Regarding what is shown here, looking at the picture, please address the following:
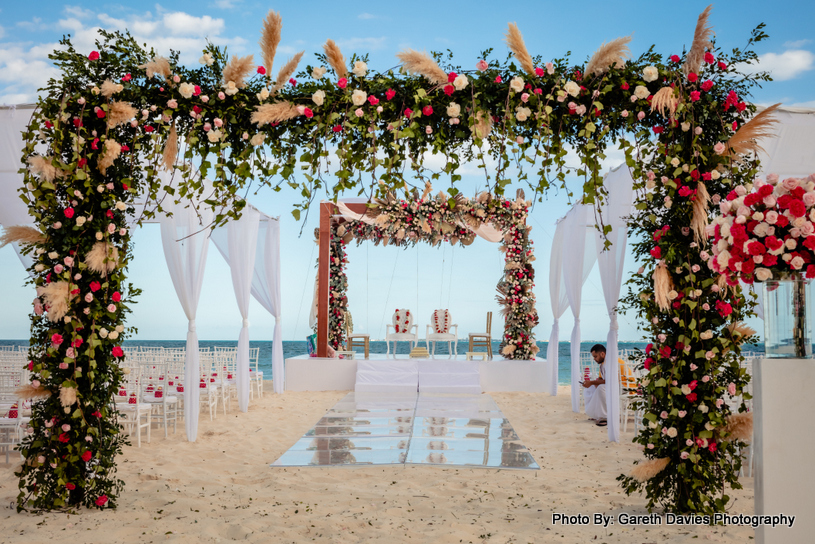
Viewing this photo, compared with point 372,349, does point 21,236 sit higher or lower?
higher

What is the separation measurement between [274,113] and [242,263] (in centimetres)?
479

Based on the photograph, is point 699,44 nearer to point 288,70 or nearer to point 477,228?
point 288,70

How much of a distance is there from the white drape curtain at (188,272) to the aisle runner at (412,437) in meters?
1.27

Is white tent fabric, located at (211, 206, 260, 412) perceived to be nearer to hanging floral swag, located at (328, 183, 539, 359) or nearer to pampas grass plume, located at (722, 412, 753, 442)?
hanging floral swag, located at (328, 183, 539, 359)

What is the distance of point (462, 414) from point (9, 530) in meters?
5.36

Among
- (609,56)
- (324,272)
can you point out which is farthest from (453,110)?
(324,272)

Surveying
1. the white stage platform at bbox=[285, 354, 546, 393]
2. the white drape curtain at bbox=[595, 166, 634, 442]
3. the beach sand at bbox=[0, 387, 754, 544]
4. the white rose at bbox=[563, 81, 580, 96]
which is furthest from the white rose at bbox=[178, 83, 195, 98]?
the white stage platform at bbox=[285, 354, 546, 393]

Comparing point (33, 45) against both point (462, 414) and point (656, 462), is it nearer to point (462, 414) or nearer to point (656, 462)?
point (462, 414)

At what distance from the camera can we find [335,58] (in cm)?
345

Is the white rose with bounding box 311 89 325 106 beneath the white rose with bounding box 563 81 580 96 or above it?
beneath

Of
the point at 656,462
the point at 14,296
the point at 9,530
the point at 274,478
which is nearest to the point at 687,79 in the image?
the point at 656,462

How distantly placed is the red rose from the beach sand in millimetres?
1953

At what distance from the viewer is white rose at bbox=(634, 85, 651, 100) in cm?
340

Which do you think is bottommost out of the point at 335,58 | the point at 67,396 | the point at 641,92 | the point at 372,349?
the point at 372,349
